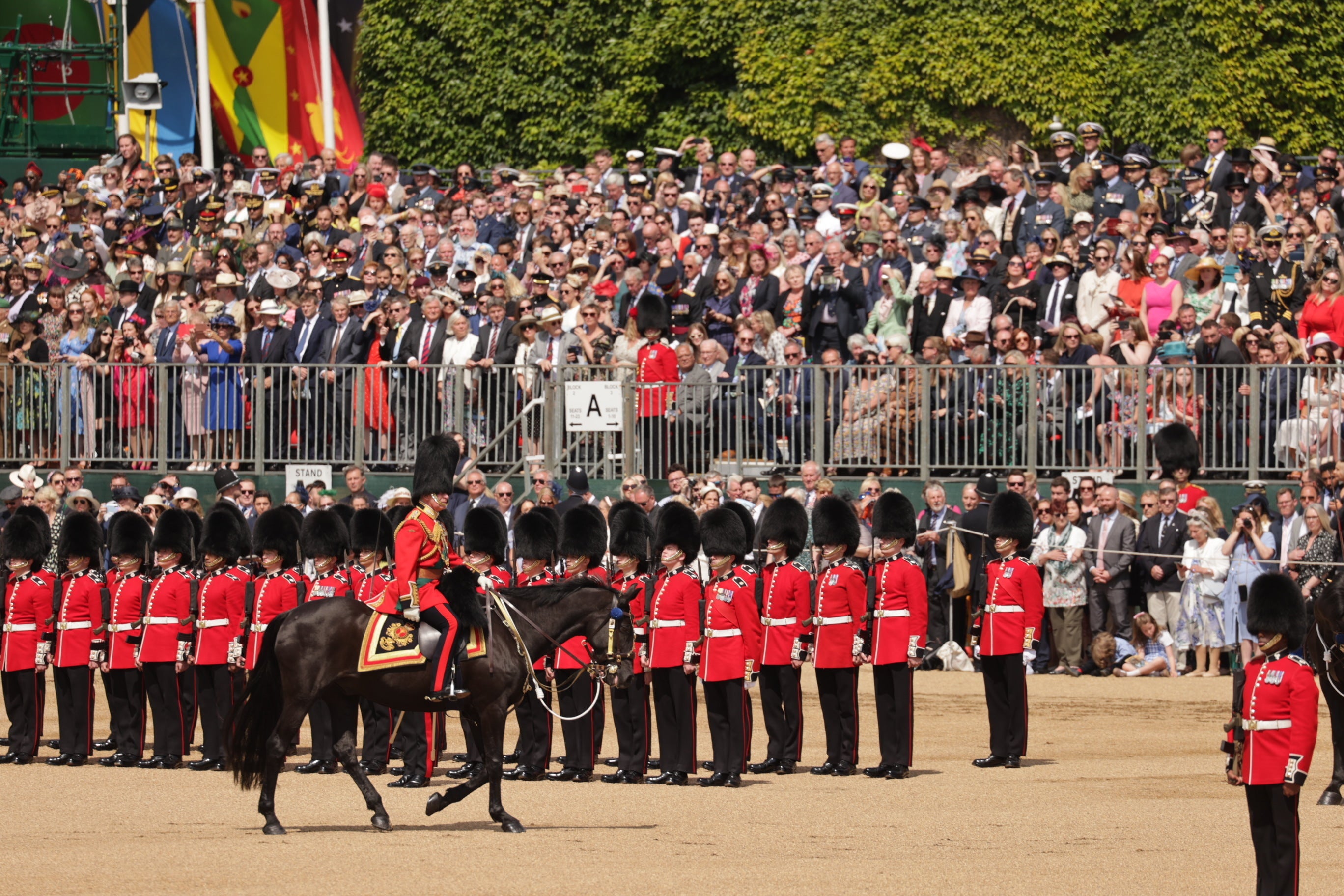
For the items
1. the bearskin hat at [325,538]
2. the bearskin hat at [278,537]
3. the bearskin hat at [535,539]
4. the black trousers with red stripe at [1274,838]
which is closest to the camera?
the black trousers with red stripe at [1274,838]

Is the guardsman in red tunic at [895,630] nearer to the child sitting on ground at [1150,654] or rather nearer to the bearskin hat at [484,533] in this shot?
the bearskin hat at [484,533]

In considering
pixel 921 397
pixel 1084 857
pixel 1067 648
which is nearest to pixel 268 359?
pixel 921 397

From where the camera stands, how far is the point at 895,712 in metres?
15.1

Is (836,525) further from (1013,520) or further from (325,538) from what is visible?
(325,538)

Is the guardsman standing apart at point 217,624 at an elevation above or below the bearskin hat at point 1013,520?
below

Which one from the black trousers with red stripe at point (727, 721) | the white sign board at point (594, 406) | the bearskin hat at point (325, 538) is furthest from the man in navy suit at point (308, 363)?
the black trousers with red stripe at point (727, 721)

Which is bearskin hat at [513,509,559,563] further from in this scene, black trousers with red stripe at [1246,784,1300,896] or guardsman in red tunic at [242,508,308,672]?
black trousers with red stripe at [1246,784,1300,896]

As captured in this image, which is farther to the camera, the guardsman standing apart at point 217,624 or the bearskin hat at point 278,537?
the bearskin hat at point 278,537

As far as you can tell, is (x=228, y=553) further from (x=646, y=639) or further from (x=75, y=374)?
(x=75, y=374)

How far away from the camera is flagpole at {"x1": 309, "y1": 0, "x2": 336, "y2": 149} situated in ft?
118

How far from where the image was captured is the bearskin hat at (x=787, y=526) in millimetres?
15672

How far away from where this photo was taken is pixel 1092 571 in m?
19.5

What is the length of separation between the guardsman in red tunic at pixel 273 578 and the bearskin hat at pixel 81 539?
3.74ft

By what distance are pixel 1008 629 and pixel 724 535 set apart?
1.96m
